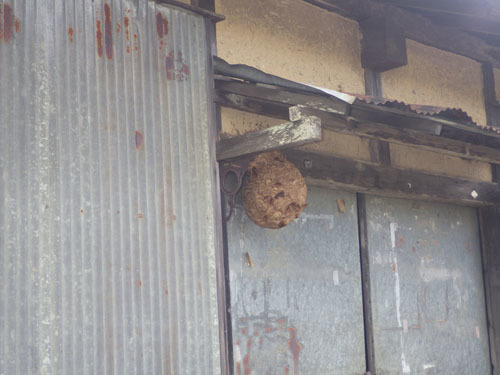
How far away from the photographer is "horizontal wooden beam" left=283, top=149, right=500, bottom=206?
5031 mm

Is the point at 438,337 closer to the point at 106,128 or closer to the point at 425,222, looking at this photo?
the point at 425,222

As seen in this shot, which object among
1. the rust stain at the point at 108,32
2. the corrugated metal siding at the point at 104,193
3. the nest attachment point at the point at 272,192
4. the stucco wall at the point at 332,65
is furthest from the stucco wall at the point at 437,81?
the rust stain at the point at 108,32

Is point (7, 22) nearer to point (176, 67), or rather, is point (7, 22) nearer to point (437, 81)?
point (176, 67)

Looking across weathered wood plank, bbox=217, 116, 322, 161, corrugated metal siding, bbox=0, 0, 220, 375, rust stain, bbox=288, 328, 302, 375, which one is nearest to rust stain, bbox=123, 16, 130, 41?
corrugated metal siding, bbox=0, 0, 220, 375

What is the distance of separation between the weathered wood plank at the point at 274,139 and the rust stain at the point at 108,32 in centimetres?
87

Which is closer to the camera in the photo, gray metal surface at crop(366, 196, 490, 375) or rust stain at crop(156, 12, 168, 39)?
rust stain at crop(156, 12, 168, 39)

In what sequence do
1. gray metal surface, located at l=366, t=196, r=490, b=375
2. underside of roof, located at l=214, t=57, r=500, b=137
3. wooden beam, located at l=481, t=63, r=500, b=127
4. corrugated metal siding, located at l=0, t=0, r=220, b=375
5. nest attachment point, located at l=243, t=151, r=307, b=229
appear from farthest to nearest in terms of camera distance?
wooden beam, located at l=481, t=63, r=500, b=127 < gray metal surface, located at l=366, t=196, r=490, b=375 < nest attachment point, located at l=243, t=151, r=307, b=229 < underside of roof, located at l=214, t=57, r=500, b=137 < corrugated metal siding, located at l=0, t=0, r=220, b=375

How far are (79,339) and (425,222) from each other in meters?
3.80

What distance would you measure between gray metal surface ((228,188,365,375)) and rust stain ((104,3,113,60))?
1435mm

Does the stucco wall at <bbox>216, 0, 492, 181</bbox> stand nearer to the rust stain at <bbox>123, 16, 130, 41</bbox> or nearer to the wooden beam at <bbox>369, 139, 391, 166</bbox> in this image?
the wooden beam at <bbox>369, 139, 391, 166</bbox>

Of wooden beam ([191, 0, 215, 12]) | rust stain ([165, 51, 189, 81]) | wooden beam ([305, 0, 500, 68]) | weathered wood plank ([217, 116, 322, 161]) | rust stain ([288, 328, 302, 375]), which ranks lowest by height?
rust stain ([288, 328, 302, 375])

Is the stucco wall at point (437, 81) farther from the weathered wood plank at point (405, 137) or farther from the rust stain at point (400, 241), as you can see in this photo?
the rust stain at point (400, 241)

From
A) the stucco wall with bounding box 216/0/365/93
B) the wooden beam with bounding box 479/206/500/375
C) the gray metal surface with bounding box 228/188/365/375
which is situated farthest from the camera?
the wooden beam with bounding box 479/206/500/375

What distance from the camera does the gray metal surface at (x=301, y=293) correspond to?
4609 mm
